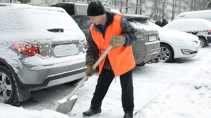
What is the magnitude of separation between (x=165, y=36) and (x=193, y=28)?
16.0ft

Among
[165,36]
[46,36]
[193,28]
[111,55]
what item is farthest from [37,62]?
[193,28]

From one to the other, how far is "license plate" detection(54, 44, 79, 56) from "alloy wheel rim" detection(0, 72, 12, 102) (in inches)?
34.8

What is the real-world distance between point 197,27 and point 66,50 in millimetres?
9475

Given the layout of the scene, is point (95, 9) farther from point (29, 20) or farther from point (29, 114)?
point (29, 114)

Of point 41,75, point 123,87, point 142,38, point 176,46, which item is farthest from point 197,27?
point 41,75

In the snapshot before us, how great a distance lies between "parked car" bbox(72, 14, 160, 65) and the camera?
5.50 m

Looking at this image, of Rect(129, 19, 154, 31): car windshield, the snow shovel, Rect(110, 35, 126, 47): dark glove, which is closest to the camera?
Rect(110, 35, 126, 47): dark glove

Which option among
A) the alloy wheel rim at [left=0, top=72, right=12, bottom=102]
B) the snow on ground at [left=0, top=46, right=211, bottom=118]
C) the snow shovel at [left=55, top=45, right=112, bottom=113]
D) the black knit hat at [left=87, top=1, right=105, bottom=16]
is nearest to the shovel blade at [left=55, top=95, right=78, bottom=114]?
the snow shovel at [left=55, top=45, right=112, bottom=113]

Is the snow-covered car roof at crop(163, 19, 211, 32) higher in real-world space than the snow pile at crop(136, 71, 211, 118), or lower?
higher

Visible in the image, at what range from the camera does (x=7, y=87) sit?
370 centimetres

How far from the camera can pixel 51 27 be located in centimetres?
383

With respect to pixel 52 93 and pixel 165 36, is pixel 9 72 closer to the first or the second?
pixel 52 93

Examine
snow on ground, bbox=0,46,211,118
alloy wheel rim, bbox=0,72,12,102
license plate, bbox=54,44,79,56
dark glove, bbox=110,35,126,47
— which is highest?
dark glove, bbox=110,35,126,47

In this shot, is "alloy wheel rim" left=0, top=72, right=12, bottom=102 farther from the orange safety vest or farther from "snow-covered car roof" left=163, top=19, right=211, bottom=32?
"snow-covered car roof" left=163, top=19, right=211, bottom=32
